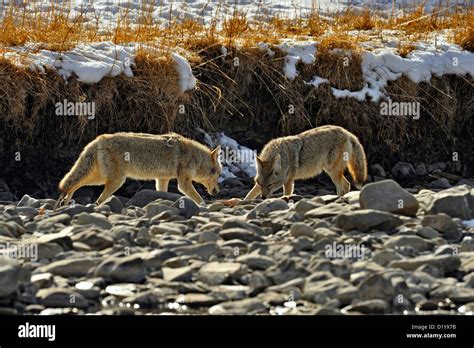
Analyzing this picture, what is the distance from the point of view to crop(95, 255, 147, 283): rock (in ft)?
21.7

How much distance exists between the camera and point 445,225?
809cm

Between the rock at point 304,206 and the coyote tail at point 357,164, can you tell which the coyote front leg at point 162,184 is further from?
the rock at point 304,206

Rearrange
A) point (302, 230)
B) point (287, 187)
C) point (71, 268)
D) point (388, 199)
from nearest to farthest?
point (71, 268) < point (302, 230) < point (388, 199) < point (287, 187)

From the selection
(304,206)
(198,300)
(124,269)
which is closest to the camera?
(198,300)

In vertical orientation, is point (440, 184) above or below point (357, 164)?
below

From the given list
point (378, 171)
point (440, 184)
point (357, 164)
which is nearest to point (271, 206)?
point (357, 164)

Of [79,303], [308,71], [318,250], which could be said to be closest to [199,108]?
[308,71]

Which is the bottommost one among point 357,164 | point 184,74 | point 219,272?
point 357,164

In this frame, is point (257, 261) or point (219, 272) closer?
point (219, 272)

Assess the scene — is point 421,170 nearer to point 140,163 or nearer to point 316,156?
point 316,156

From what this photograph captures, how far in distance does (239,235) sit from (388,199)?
1.71 metres

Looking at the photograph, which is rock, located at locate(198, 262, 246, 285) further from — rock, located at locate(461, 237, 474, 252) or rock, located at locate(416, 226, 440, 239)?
rock, located at locate(461, 237, 474, 252)

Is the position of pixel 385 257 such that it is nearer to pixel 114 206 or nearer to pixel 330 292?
pixel 330 292
